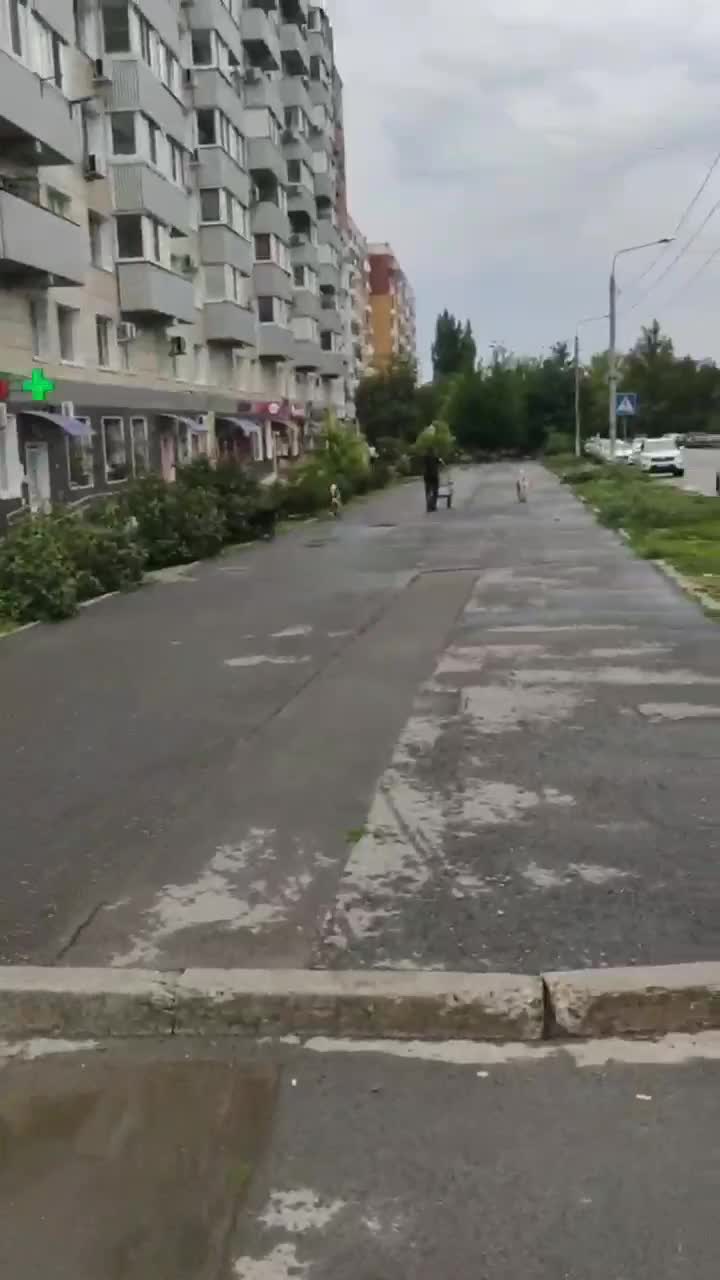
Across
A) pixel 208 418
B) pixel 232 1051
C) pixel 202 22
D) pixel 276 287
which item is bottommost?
pixel 232 1051

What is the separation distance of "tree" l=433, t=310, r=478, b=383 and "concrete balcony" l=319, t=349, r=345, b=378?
52821mm

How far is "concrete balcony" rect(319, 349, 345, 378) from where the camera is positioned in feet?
226

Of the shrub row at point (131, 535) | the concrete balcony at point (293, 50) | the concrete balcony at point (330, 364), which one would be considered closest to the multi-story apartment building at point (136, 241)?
the concrete balcony at point (293, 50)

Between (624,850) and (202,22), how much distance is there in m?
41.8

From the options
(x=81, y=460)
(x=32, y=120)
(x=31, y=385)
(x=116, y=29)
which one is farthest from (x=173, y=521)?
(x=116, y=29)

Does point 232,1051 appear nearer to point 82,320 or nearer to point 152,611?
point 152,611

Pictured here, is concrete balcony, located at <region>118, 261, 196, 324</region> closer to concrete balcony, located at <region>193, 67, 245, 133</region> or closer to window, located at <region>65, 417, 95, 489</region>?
window, located at <region>65, 417, 95, 489</region>

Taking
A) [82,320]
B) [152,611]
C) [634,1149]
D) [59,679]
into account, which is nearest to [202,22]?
[82,320]

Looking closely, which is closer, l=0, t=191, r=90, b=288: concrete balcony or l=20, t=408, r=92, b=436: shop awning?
l=0, t=191, r=90, b=288: concrete balcony

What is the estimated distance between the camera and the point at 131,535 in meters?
19.9

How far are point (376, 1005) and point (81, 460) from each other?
26405mm

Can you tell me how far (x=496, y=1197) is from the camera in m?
3.24

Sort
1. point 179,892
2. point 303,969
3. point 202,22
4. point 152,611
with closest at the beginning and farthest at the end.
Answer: point 303,969 → point 179,892 → point 152,611 → point 202,22

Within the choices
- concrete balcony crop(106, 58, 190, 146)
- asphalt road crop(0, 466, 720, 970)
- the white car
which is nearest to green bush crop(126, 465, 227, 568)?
asphalt road crop(0, 466, 720, 970)
